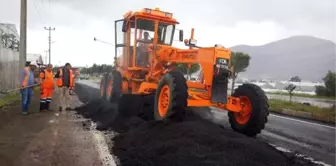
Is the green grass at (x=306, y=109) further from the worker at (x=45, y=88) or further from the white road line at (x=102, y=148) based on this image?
the worker at (x=45, y=88)

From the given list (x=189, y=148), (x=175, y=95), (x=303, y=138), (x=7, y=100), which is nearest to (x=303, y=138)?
(x=303, y=138)

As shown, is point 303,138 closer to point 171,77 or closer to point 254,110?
point 254,110

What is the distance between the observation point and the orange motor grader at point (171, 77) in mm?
7828

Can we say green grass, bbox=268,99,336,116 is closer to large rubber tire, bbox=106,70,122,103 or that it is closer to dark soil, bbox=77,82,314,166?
large rubber tire, bbox=106,70,122,103

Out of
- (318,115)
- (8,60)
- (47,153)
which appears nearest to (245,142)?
(47,153)

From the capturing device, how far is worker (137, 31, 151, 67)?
11.4 metres

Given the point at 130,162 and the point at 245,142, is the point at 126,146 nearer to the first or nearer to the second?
the point at 130,162

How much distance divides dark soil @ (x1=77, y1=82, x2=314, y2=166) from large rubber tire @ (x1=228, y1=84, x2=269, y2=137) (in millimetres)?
1120

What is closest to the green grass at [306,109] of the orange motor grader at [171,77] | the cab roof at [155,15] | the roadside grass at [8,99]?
the orange motor grader at [171,77]

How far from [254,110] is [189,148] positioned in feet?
8.80

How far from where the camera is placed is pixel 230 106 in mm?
8219

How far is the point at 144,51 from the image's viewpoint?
37.8 feet

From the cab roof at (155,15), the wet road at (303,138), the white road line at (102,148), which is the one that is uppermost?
the cab roof at (155,15)

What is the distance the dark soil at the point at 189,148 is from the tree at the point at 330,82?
19677 millimetres
